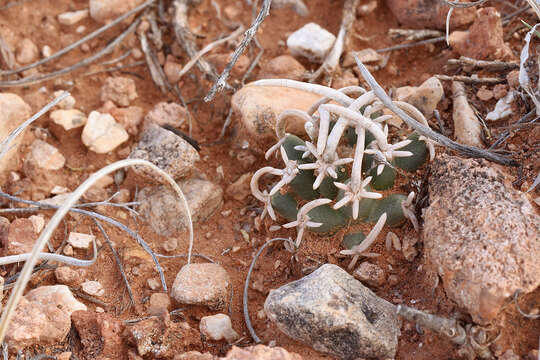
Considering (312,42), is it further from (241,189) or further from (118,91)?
(118,91)

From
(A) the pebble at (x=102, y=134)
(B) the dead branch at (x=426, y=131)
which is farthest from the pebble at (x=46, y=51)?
(B) the dead branch at (x=426, y=131)

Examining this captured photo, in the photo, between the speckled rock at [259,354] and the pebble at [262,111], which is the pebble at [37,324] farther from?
the pebble at [262,111]

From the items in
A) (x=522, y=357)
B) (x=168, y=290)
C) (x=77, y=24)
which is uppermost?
(x=77, y=24)

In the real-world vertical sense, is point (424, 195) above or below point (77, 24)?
below

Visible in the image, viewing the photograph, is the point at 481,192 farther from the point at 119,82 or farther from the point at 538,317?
the point at 119,82

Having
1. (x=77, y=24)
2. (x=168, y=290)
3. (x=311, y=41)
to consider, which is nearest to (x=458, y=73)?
(x=311, y=41)

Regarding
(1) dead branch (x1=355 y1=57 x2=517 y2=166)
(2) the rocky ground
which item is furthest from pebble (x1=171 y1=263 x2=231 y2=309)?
(1) dead branch (x1=355 y1=57 x2=517 y2=166)

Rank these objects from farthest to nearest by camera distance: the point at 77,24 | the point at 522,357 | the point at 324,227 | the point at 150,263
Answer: the point at 77,24, the point at 150,263, the point at 324,227, the point at 522,357

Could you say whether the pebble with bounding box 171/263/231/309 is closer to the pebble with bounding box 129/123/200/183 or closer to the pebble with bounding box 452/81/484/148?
the pebble with bounding box 129/123/200/183
